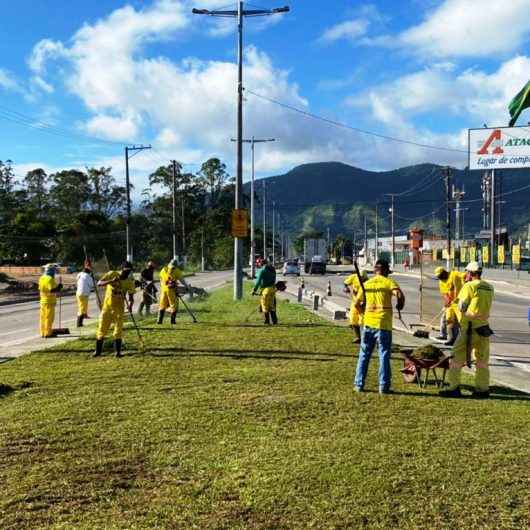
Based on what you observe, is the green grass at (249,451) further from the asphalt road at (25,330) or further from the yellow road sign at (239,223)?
the yellow road sign at (239,223)

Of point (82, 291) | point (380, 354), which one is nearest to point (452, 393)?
point (380, 354)

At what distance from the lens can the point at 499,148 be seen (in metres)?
47.3

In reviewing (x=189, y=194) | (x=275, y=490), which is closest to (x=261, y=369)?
(x=275, y=490)

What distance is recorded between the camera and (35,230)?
59125 mm

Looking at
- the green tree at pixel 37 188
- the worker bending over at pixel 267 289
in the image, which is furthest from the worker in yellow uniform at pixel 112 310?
the green tree at pixel 37 188

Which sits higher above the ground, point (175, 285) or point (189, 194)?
point (189, 194)

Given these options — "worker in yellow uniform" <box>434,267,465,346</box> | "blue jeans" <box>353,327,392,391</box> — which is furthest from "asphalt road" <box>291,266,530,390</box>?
"blue jeans" <box>353,327,392,391</box>

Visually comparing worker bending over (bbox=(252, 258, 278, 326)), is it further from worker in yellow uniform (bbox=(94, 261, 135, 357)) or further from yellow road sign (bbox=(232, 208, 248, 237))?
yellow road sign (bbox=(232, 208, 248, 237))

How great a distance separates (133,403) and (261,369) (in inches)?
105

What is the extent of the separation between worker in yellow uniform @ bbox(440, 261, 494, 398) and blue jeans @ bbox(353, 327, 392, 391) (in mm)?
771

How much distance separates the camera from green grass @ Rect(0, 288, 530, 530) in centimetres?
427

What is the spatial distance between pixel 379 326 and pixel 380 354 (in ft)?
1.16

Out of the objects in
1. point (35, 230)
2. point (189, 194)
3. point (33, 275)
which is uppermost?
point (189, 194)

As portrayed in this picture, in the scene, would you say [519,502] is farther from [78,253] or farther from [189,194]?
[189,194]
